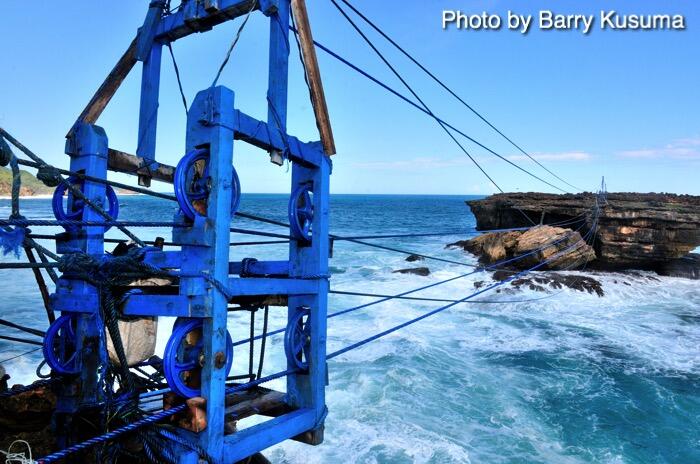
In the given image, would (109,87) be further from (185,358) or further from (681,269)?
(681,269)

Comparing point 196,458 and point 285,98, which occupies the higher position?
point 285,98

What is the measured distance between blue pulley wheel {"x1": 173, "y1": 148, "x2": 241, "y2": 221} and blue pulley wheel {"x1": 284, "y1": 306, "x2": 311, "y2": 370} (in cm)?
150

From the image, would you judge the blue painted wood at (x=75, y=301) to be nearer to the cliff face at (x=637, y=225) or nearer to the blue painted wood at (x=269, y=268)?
the blue painted wood at (x=269, y=268)

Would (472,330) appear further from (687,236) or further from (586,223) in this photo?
(687,236)

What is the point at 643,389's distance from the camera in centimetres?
1142

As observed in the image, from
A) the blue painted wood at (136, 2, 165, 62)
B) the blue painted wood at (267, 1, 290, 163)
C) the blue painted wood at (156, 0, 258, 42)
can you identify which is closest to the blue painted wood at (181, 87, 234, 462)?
the blue painted wood at (267, 1, 290, 163)

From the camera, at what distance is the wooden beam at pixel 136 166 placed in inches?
199

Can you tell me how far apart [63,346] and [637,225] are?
25.6m

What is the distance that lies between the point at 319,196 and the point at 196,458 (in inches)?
101

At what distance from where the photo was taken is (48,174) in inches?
164

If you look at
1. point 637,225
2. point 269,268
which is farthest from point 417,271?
point 269,268

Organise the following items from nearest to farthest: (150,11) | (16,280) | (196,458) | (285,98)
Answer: (196,458) < (285,98) < (150,11) < (16,280)

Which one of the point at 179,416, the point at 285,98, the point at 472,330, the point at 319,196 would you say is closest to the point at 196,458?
the point at 179,416

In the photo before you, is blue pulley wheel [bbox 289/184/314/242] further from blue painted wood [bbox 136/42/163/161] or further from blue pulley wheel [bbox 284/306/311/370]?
blue painted wood [bbox 136/42/163/161]
